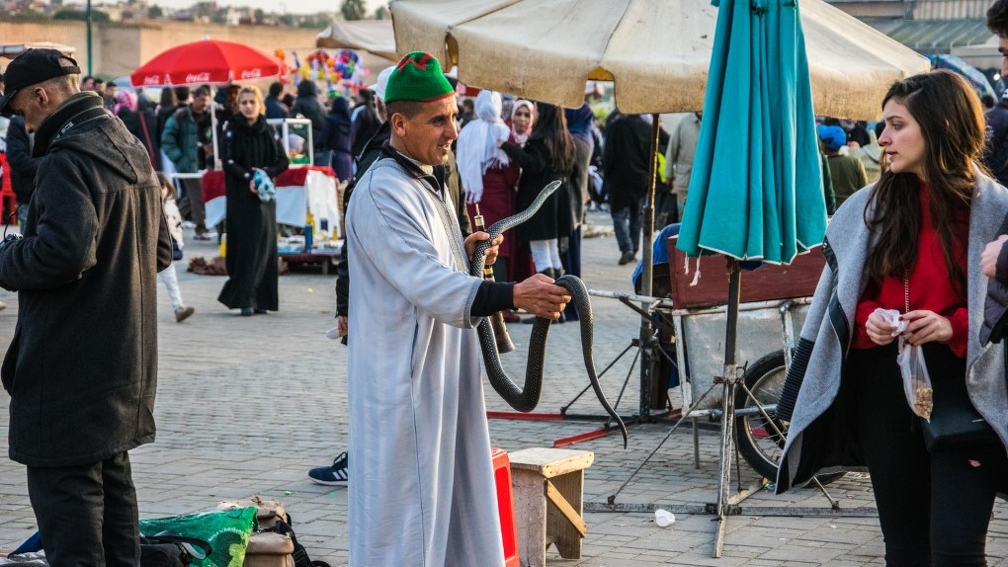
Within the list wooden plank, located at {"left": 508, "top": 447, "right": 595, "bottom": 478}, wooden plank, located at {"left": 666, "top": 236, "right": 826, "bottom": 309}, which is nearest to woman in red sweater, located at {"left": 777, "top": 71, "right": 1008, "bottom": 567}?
wooden plank, located at {"left": 508, "top": 447, "right": 595, "bottom": 478}

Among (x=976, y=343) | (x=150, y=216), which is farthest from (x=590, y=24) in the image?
(x=976, y=343)

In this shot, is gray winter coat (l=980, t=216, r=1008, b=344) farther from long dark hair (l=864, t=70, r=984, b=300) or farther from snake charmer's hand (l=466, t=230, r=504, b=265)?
snake charmer's hand (l=466, t=230, r=504, b=265)

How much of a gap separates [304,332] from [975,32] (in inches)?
963

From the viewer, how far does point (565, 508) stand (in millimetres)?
5246

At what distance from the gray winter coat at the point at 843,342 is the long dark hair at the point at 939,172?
44 mm

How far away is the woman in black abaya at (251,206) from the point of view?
11.8 m

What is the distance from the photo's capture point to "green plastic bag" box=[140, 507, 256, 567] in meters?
4.66

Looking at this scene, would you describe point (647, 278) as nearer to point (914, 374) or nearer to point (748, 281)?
point (748, 281)

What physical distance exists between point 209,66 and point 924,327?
54.9 ft

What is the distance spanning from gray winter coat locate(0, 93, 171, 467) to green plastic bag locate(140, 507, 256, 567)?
0.64 m

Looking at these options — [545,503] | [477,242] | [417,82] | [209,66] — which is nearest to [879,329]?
[477,242]

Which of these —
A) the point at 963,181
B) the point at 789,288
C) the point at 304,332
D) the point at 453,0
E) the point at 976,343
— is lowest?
the point at 304,332

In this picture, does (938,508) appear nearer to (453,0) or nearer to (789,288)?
(789,288)

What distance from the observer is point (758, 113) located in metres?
5.52
